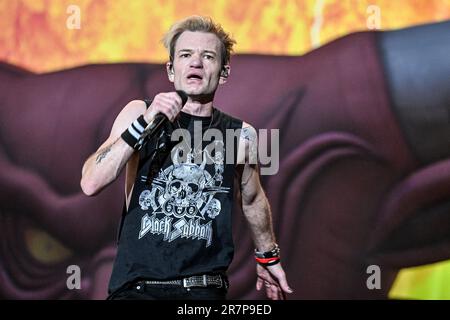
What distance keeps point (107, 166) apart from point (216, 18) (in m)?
1.83

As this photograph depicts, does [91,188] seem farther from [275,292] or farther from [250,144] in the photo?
[275,292]

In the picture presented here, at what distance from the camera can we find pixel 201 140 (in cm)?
293

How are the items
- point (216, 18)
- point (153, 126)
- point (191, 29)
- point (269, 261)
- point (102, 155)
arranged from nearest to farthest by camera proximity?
point (153, 126)
point (102, 155)
point (191, 29)
point (269, 261)
point (216, 18)

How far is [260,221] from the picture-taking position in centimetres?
318

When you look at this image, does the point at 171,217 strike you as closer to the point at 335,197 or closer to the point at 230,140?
the point at 230,140

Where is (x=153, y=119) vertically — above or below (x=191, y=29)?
below

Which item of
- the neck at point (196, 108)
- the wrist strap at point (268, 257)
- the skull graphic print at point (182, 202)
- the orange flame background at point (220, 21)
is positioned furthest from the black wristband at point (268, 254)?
the orange flame background at point (220, 21)

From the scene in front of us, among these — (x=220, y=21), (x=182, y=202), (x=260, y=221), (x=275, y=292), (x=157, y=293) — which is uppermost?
(x=220, y=21)

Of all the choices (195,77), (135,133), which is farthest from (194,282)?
(195,77)

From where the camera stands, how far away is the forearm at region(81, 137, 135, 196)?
2.60 meters

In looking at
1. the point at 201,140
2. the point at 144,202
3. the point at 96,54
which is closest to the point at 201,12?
the point at 96,54

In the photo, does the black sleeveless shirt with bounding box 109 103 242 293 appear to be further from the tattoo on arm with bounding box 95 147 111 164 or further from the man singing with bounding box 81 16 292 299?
the tattoo on arm with bounding box 95 147 111 164
